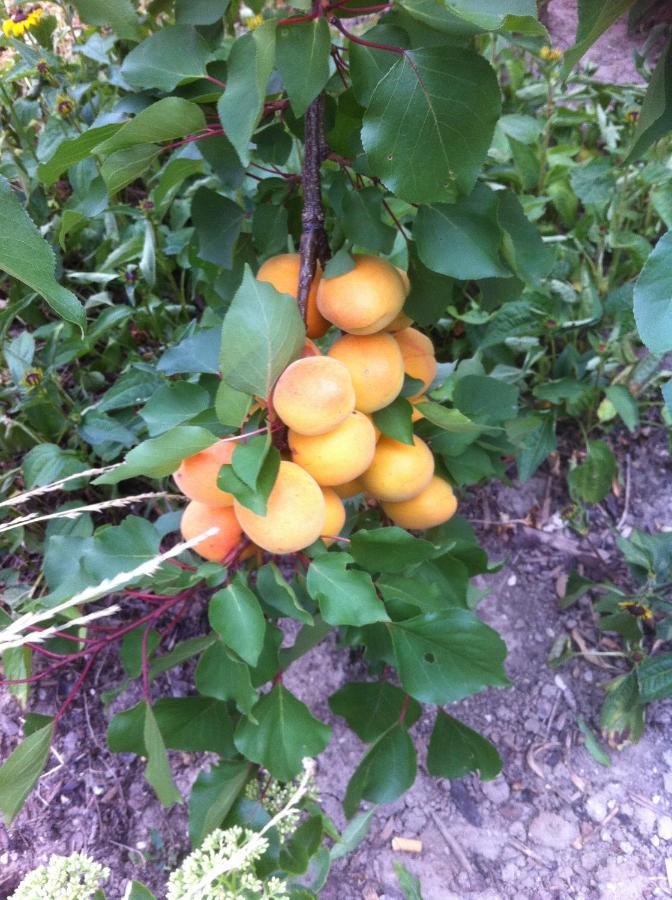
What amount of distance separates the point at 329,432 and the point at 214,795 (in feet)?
1.78

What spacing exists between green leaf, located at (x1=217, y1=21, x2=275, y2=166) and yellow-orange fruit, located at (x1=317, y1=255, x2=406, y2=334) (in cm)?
A: 18

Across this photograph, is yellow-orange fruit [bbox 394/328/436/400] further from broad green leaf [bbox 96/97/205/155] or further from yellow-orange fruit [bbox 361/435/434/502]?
broad green leaf [bbox 96/97/205/155]

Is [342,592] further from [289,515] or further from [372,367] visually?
[372,367]

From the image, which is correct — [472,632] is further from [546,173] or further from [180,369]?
[546,173]

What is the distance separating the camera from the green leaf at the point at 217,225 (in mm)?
910

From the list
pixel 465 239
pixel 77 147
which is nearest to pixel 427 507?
pixel 465 239

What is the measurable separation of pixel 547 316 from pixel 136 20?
2.99 feet

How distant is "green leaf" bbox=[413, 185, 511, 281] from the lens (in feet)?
2.45

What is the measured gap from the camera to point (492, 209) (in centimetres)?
75

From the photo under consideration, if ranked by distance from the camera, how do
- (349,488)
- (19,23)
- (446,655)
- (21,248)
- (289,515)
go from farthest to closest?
(19,23)
(349,488)
(446,655)
(289,515)
(21,248)

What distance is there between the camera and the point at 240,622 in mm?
689

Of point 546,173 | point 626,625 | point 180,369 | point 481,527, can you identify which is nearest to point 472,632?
point 180,369

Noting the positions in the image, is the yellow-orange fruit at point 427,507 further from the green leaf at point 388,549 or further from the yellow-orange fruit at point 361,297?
the yellow-orange fruit at point 361,297

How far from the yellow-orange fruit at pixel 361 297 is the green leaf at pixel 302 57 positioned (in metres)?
0.17
